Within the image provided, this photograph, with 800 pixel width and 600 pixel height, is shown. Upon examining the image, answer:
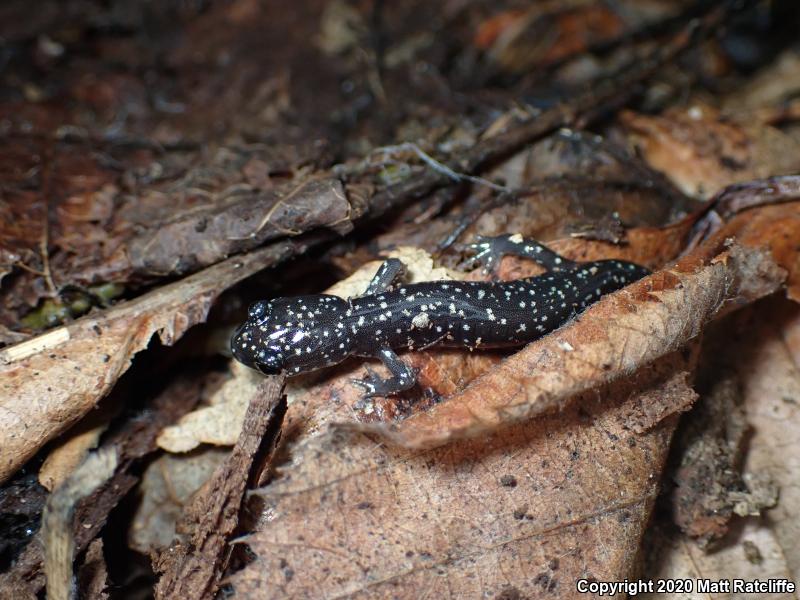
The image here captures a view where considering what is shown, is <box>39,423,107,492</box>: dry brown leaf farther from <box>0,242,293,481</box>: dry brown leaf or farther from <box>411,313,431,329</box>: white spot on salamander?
<box>411,313,431,329</box>: white spot on salamander

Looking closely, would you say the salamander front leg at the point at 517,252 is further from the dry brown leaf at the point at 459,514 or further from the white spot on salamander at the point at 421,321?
the dry brown leaf at the point at 459,514

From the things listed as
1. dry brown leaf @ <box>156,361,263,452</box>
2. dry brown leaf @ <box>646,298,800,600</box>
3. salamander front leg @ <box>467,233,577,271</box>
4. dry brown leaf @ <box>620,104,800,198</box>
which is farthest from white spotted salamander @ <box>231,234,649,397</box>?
dry brown leaf @ <box>620,104,800,198</box>

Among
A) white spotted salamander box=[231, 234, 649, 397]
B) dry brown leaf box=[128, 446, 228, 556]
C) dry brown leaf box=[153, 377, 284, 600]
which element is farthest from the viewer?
white spotted salamander box=[231, 234, 649, 397]

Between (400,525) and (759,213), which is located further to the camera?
(759,213)

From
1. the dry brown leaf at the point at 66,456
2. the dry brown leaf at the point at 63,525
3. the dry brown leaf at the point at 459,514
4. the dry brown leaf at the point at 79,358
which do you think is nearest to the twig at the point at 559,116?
the dry brown leaf at the point at 79,358

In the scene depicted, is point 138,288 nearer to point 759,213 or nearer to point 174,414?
point 174,414

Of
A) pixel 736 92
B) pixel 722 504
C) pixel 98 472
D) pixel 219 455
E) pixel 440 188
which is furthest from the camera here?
pixel 736 92

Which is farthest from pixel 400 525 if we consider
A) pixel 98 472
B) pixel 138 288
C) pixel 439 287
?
pixel 138 288
